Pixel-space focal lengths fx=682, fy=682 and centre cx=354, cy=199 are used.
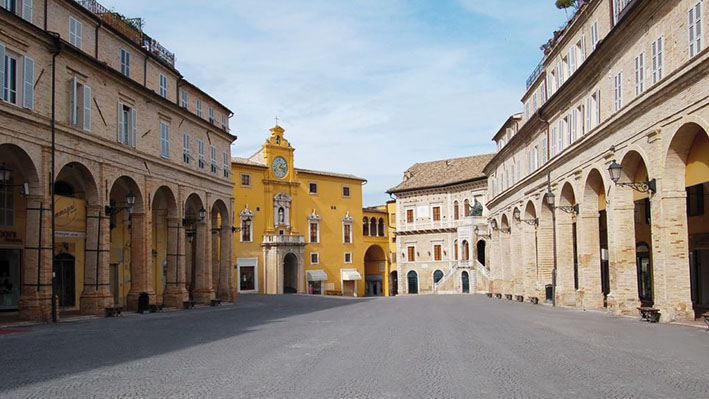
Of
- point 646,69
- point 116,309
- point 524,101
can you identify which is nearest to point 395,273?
point 524,101

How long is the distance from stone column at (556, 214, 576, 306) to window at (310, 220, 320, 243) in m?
41.2

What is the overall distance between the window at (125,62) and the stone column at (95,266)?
7011 millimetres

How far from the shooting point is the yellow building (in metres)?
64.4

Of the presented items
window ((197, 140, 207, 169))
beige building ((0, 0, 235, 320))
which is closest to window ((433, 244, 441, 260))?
beige building ((0, 0, 235, 320))

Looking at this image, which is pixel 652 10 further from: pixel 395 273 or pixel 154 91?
pixel 395 273

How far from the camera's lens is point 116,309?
88.7 feet

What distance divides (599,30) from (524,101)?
15.3 m

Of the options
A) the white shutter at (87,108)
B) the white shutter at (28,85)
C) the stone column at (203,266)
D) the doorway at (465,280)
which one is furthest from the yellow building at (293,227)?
the white shutter at (28,85)

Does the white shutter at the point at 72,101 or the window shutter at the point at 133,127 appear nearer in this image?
the white shutter at the point at 72,101

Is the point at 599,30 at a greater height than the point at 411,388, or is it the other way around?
the point at 599,30

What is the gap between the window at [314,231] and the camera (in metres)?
71.1

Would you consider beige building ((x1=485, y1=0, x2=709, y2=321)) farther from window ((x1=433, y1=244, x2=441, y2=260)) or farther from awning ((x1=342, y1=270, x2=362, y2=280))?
window ((x1=433, y1=244, x2=441, y2=260))

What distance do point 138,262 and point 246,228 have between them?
112ft

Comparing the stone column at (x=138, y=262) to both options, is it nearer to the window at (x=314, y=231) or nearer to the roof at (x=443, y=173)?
the window at (x=314, y=231)
